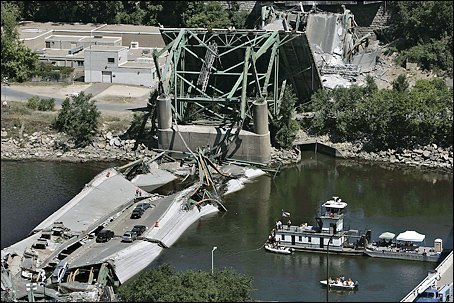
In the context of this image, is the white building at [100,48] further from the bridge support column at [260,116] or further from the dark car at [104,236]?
the dark car at [104,236]

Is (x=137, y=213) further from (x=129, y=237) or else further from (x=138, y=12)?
(x=138, y=12)

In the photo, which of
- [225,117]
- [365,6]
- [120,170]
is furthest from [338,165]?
[365,6]

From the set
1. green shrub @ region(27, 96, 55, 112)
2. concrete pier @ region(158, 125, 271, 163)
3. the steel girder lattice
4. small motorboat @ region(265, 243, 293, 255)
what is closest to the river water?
small motorboat @ region(265, 243, 293, 255)

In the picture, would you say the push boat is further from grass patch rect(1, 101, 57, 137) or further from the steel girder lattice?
grass patch rect(1, 101, 57, 137)

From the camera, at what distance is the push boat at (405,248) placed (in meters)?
42.2

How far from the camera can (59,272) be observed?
40.3 m

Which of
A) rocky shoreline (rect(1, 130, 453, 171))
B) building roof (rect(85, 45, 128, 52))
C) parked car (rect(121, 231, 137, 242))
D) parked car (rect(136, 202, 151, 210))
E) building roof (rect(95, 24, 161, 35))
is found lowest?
rocky shoreline (rect(1, 130, 453, 171))

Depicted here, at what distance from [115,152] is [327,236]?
1523 cm

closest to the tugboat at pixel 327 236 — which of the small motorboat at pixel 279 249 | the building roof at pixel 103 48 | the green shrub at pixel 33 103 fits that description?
the small motorboat at pixel 279 249

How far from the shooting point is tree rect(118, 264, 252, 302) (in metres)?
34.7

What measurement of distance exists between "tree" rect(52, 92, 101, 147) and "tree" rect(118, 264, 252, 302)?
20600 millimetres

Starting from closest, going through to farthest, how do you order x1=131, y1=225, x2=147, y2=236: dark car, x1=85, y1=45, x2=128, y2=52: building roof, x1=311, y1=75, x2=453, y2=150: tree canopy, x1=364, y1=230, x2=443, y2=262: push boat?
x1=364, y1=230, x2=443, y2=262: push boat < x1=131, y1=225, x2=147, y2=236: dark car < x1=311, y1=75, x2=453, y2=150: tree canopy < x1=85, y1=45, x2=128, y2=52: building roof

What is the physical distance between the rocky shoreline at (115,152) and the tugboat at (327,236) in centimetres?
1124

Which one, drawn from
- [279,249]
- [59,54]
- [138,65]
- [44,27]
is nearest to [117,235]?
[279,249]
